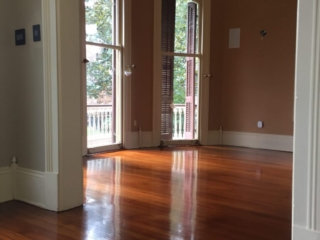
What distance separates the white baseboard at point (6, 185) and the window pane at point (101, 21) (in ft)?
9.12

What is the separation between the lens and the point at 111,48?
18.0 feet

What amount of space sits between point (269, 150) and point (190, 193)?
2964 mm

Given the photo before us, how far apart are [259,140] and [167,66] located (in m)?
1.96

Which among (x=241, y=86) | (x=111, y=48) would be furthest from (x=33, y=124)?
(x=241, y=86)

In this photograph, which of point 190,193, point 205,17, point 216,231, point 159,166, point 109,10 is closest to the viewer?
point 216,231

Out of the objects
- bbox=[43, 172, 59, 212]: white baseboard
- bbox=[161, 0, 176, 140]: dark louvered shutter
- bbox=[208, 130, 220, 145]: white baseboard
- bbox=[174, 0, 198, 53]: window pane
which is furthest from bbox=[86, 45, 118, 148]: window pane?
bbox=[43, 172, 59, 212]: white baseboard

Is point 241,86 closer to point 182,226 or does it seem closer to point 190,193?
point 190,193

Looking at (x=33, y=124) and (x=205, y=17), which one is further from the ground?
(x=205, y=17)

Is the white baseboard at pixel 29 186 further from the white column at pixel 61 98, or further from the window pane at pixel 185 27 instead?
the window pane at pixel 185 27

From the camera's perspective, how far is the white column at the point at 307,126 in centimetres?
169

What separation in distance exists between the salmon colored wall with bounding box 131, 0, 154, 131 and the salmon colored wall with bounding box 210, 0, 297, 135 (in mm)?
1162

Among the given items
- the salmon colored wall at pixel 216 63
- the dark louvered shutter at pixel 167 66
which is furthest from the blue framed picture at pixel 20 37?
the salmon colored wall at pixel 216 63

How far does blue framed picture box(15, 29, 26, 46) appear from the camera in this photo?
9.15ft

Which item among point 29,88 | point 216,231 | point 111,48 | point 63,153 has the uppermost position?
point 111,48
